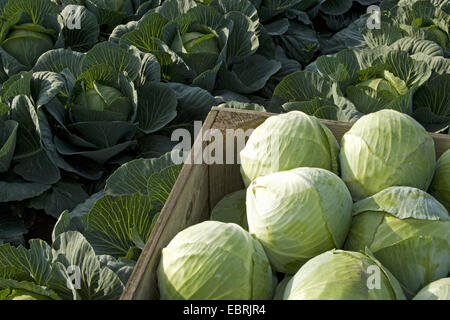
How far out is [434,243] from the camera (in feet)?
4.38

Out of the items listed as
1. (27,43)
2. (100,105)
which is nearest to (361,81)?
(100,105)

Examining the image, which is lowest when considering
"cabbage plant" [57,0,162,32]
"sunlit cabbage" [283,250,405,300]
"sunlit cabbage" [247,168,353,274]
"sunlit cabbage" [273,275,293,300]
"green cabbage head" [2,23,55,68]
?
"sunlit cabbage" [273,275,293,300]

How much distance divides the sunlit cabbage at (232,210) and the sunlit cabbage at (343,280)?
38 cm

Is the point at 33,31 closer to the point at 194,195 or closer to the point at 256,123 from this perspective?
the point at 256,123

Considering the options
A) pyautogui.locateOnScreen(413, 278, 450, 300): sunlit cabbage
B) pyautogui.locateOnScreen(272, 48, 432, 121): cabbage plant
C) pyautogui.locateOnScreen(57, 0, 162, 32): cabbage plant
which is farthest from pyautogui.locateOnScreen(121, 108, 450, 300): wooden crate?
pyautogui.locateOnScreen(57, 0, 162, 32): cabbage plant

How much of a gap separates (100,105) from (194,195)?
1492 millimetres

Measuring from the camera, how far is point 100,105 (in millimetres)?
2951

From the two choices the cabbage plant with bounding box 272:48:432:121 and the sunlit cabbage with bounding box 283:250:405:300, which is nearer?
the sunlit cabbage with bounding box 283:250:405:300

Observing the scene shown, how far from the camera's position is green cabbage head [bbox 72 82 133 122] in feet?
9.52

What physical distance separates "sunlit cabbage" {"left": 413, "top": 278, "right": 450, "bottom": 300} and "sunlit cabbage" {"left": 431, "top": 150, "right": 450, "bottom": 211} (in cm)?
41

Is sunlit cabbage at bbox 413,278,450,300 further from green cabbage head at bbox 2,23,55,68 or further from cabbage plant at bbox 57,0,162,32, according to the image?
cabbage plant at bbox 57,0,162,32

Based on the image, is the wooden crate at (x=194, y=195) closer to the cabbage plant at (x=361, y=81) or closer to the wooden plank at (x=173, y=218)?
the wooden plank at (x=173, y=218)

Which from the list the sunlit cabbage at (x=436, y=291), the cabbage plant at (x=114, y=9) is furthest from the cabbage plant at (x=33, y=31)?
the sunlit cabbage at (x=436, y=291)
